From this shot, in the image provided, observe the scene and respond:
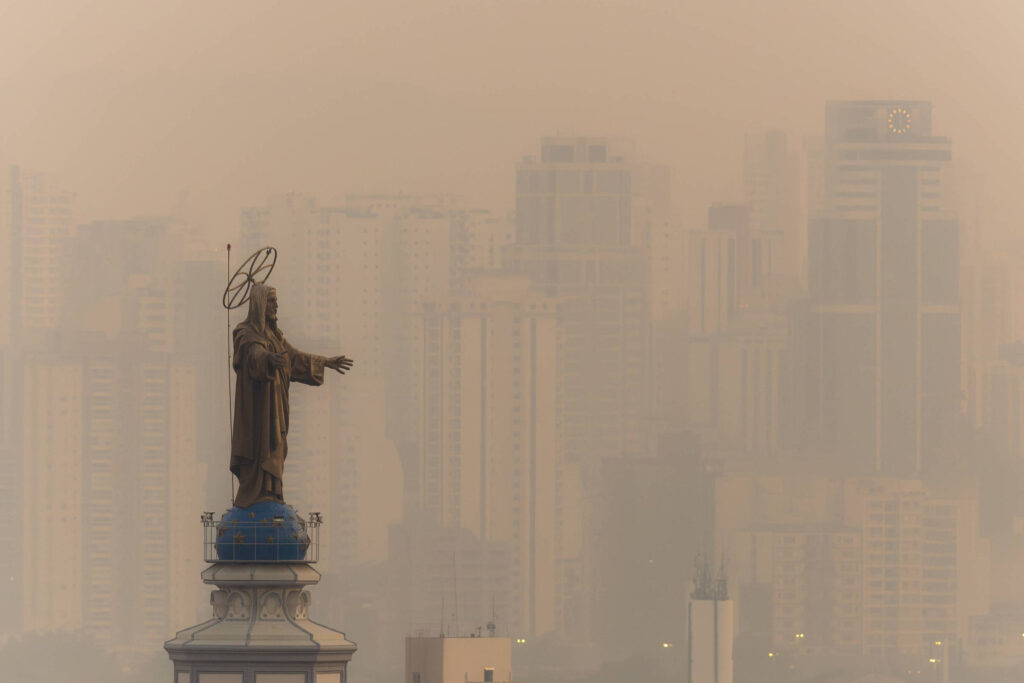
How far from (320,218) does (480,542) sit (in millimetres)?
15832

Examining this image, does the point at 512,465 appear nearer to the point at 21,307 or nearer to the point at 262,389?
the point at 21,307

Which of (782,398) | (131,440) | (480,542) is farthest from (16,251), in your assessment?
(782,398)

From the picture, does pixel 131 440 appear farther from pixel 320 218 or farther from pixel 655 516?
pixel 655 516

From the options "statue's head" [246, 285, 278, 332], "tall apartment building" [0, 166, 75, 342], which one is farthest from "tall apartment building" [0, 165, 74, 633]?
"statue's head" [246, 285, 278, 332]

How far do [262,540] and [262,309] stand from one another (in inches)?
147

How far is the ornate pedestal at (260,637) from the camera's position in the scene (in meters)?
67.0

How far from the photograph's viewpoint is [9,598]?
168 metres

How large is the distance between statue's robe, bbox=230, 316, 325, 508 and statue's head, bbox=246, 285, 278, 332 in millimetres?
78

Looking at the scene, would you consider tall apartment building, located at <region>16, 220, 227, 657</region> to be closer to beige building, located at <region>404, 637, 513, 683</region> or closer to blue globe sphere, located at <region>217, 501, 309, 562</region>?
beige building, located at <region>404, 637, 513, 683</region>

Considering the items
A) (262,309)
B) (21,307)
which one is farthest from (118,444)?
(262,309)

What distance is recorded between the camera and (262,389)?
69.1m

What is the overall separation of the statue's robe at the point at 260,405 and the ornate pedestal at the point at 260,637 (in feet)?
4.72

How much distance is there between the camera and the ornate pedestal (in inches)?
2638

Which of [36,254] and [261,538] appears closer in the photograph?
[261,538]
